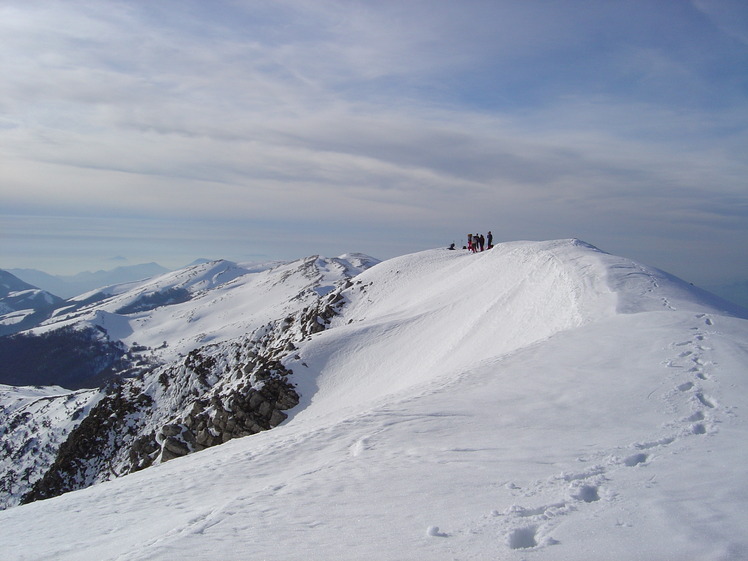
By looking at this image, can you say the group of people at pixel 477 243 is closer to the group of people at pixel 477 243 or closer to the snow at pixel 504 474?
the group of people at pixel 477 243

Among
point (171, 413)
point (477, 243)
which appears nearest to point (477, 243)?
point (477, 243)

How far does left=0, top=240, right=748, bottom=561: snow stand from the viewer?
19.0 feet

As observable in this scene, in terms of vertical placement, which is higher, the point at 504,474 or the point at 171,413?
the point at 504,474

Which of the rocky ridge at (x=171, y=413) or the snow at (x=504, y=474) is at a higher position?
the snow at (x=504, y=474)

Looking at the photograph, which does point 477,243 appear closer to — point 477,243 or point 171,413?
point 477,243

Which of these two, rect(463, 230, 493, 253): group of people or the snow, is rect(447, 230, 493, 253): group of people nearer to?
rect(463, 230, 493, 253): group of people

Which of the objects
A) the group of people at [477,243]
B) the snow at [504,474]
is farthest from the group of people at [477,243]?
the snow at [504,474]

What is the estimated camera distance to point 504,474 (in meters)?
7.68

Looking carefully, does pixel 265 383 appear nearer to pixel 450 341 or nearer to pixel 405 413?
pixel 450 341

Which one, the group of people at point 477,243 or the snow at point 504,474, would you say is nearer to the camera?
the snow at point 504,474

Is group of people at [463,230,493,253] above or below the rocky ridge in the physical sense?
above

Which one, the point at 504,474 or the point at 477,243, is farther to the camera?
the point at 477,243

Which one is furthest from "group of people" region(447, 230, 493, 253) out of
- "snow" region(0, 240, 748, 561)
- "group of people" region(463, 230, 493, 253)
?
"snow" region(0, 240, 748, 561)

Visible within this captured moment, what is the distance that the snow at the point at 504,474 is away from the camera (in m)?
5.80
